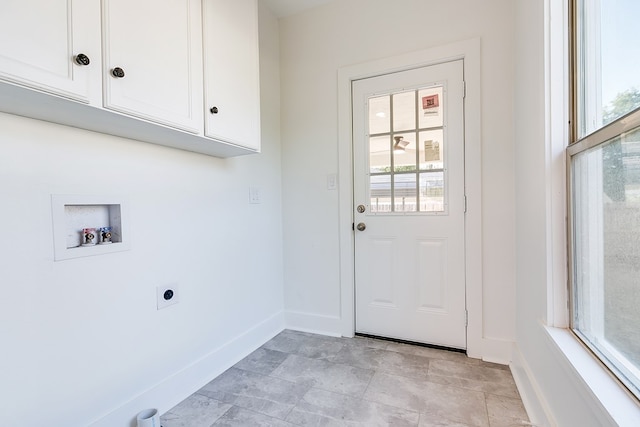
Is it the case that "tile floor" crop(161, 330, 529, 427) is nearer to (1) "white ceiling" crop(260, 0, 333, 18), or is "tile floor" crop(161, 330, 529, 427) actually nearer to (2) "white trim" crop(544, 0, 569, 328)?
(2) "white trim" crop(544, 0, 569, 328)

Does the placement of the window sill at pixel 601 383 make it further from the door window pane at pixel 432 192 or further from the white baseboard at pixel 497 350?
the door window pane at pixel 432 192

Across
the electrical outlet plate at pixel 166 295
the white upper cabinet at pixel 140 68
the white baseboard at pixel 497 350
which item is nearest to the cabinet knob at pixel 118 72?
the white upper cabinet at pixel 140 68

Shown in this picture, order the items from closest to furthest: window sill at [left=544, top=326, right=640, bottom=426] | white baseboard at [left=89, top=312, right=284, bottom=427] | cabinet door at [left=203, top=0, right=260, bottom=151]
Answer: window sill at [left=544, top=326, right=640, bottom=426]
white baseboard at [left=89, top=312, right=284, bottom=427]
cabinet door at [left=203, top=0, right=260, bottom=151]

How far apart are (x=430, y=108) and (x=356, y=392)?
187 centimetres

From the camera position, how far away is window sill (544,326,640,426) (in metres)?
0.72

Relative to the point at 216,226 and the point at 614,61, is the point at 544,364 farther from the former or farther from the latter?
the point at 216,226

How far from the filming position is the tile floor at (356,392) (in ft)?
4.66

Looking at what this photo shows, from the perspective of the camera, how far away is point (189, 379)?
1654 millimetres

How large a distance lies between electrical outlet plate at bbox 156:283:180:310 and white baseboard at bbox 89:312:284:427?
0.38 meters

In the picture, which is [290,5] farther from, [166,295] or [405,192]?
[166,295]

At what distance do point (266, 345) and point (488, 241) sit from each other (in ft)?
5.68

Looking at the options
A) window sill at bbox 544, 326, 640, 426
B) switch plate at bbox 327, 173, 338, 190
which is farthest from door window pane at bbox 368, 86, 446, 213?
window sill at bbox 544, 326, 640, 426

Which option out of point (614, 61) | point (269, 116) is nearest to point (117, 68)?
point (269, 116)

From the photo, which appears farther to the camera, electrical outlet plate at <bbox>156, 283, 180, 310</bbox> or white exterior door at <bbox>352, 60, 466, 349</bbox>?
white exterior door at <bbox>352, 60, 466, 349</bbox>
